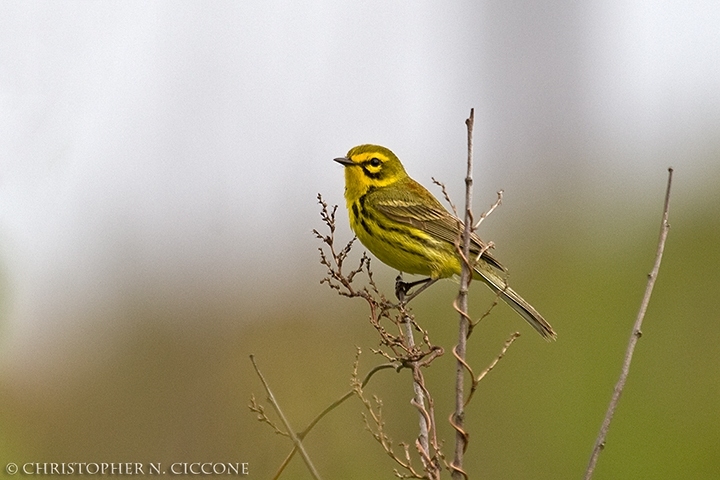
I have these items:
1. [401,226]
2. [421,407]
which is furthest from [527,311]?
[421,407]

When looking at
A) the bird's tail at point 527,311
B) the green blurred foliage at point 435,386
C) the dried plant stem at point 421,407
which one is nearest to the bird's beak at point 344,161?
the bird's tail at point 527,311

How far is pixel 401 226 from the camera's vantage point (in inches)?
252

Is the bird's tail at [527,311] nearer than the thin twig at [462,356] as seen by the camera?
No

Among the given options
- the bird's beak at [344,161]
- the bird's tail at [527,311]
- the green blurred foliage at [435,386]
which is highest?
the bird's beak at [344,161]

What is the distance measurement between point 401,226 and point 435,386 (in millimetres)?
1975

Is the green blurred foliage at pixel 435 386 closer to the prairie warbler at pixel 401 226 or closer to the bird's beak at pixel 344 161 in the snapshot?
the prairie warbler at pixel 401 226

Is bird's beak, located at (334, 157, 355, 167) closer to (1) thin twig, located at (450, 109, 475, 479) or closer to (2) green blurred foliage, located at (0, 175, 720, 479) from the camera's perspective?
(2) green blurred foliage, located at (0, 175, 720, 479)

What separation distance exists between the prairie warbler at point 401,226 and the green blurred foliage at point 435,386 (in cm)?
104

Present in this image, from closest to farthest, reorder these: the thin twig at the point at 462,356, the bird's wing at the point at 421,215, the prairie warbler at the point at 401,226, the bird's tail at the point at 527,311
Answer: the thin twig at the point at 462,356
the bird's tail at the point at 527,311
the prairie warbler at the point at 401,226
the bird's wing at the point at 421,215

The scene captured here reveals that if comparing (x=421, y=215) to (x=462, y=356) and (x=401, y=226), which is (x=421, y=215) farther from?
(x=462, y=356)

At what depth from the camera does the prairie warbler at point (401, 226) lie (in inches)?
249

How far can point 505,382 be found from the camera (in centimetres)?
838

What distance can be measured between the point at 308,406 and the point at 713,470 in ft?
11.9

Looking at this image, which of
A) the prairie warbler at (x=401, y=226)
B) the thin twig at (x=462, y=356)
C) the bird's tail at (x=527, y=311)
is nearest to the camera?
the thin twig at (x=462, y=356)
